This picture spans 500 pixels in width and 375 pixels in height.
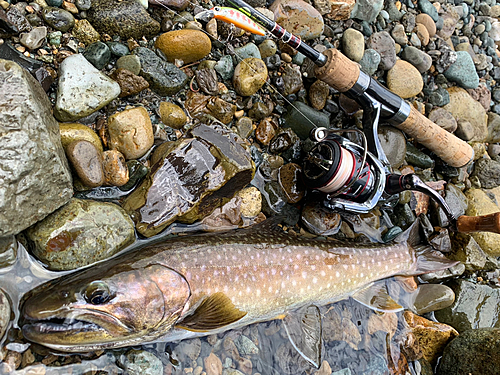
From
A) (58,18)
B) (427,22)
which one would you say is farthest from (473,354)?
(58,18)

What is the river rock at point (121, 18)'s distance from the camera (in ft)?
10.5

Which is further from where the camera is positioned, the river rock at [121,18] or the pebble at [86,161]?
the river rock at [121,18]

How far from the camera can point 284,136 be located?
12.8 ft

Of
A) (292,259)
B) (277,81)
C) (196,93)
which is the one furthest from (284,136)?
(292,259)

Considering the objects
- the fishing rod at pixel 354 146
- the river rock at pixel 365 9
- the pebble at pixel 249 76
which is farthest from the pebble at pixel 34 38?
the river rock at pixel 365 9

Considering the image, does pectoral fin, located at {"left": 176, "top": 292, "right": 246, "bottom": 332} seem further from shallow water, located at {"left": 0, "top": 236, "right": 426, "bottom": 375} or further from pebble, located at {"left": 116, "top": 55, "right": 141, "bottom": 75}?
pebble, located at {"left": 116, "top": 55, "right": 141, "bottom": 75}

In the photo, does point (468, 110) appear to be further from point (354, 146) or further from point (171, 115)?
point (171, 115)

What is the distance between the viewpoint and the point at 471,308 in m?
4.33

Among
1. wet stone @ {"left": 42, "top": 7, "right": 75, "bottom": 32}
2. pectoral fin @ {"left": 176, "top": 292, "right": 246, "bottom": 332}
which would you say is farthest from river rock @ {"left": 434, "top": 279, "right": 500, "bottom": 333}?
wet stone @ {"left": 42, "top": 7, "right": 75, "bottom": 32}

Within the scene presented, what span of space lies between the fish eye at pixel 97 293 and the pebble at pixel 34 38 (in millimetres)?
1990

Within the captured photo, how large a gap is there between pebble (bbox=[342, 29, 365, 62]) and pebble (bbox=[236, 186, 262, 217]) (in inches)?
85.9

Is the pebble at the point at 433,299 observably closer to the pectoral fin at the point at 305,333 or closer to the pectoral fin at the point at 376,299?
the pectoral fin at the point at 376,299

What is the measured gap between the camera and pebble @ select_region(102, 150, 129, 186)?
2941 mm

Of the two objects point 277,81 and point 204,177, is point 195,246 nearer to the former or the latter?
point 204,177
